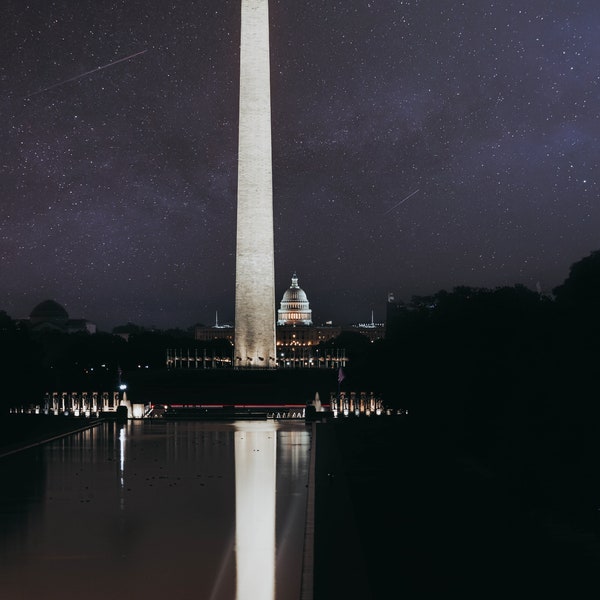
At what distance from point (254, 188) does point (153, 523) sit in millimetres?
54864

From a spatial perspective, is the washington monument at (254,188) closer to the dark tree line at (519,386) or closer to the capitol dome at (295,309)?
the dark tree line at (519,386)

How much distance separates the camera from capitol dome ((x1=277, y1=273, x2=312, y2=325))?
7692 inches

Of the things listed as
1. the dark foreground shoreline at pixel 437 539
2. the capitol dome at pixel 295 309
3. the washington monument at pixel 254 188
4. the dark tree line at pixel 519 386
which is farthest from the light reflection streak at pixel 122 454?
the capitol dome at pixel 295 309

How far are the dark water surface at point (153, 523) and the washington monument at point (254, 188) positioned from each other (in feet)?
129

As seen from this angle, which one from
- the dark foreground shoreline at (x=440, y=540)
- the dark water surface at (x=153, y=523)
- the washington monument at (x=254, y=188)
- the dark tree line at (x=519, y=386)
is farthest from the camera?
the washington monument at (x=254, y=188)

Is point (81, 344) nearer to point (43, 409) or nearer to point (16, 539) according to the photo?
point (43, 409)

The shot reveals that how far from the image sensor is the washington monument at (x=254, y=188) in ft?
235

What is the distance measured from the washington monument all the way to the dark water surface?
39193 millimetres

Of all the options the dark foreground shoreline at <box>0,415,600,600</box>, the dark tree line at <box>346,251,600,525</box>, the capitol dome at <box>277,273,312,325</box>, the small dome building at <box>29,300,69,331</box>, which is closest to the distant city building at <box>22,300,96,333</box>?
the small dome building at <box>29,300,69,331</box>

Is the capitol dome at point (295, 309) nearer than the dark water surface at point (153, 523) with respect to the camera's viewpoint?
No

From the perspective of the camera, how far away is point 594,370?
88.6ft

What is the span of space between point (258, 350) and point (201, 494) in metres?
54.3

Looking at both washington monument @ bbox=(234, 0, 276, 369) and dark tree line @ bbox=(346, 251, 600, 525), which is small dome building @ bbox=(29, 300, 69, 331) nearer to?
washington monument @ bbox=(234, 0, 276, 369)

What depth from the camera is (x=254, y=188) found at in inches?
2886
